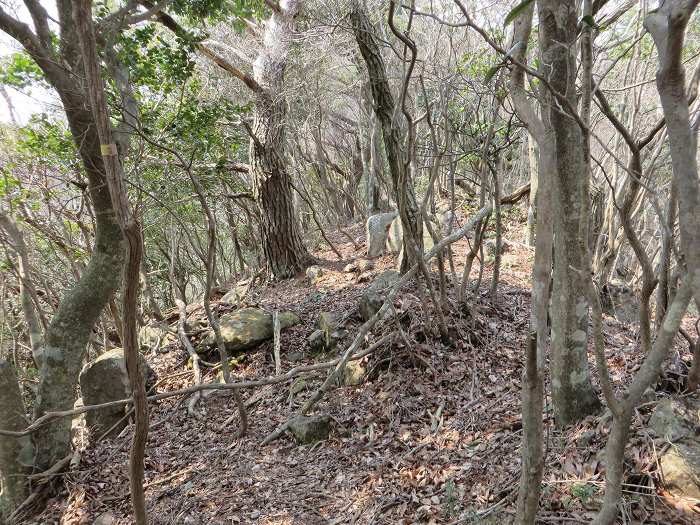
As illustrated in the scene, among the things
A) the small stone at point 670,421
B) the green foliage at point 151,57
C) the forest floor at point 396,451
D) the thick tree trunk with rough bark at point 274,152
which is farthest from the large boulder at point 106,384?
the small stone at point 670,421

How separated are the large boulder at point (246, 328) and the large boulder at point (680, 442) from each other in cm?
477

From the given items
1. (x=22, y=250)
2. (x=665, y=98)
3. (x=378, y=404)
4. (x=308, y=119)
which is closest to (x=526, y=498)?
(x=665, y=98)

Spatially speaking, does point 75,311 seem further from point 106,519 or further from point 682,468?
point 682,468

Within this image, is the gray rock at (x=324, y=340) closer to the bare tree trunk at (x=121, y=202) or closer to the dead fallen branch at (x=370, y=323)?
the dead fallen branch at (x=370, y=323)

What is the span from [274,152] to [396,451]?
6.21 m

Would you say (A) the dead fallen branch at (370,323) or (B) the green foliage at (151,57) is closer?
(A) the dead fallen branch at (370,323)

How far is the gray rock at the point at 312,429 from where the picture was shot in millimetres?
4148

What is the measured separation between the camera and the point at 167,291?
18.5m

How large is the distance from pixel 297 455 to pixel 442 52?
10.0 meters

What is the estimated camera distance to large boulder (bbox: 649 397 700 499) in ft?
7.14

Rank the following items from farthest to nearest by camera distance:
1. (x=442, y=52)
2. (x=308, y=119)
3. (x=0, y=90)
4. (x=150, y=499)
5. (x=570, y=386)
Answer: (x=308, y=119)
(x=442, y=52)
(x=0, y=90)
(x=150, y=499)
(x=570, y=386)

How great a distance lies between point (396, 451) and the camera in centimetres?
365

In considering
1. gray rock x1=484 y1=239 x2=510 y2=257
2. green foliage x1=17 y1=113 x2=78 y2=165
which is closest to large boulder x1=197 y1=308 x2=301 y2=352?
green foliage x1=17 y1=113 x2=78 y2=165

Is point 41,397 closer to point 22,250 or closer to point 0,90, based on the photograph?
point 22,250
